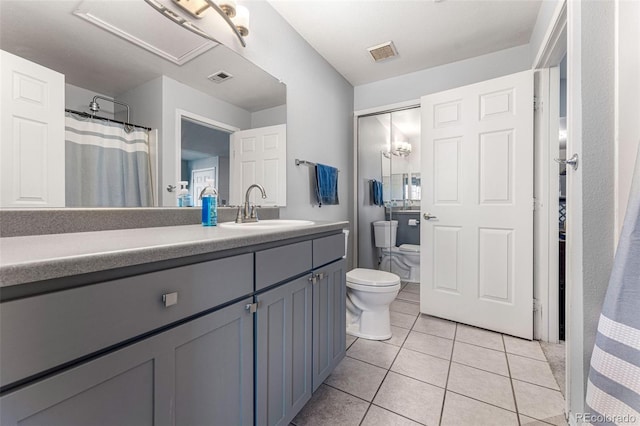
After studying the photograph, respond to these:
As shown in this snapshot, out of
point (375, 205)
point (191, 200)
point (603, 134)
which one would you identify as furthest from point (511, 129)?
point (191, 200)

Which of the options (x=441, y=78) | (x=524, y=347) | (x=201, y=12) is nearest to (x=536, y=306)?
(x=524, y=347)

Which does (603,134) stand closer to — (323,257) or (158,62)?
(323,257)

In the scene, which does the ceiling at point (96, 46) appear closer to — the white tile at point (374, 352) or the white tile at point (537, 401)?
the white tile at point (374, 352)

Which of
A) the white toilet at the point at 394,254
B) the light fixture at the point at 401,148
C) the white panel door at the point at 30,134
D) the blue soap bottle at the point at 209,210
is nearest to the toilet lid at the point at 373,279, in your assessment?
the blue soap bottle at the point at 209,210

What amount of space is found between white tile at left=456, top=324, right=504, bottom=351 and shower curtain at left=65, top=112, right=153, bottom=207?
224 centimetres

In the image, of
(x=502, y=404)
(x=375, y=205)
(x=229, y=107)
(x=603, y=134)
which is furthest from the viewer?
(x=375, y=205)

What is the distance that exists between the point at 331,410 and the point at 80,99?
5.53ft

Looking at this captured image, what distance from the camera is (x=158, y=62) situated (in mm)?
1263

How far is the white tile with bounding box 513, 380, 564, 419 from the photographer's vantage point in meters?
1.27

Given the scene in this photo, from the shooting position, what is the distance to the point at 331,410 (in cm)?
129

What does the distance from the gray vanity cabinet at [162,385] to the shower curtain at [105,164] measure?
27.5 inches

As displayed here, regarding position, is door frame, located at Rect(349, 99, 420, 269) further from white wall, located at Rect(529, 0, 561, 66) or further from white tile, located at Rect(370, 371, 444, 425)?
white tile, located at Rect(370, 371, 444, 425)

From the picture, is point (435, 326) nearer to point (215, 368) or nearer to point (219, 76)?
point (215, 368)

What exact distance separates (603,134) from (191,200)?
184cm
